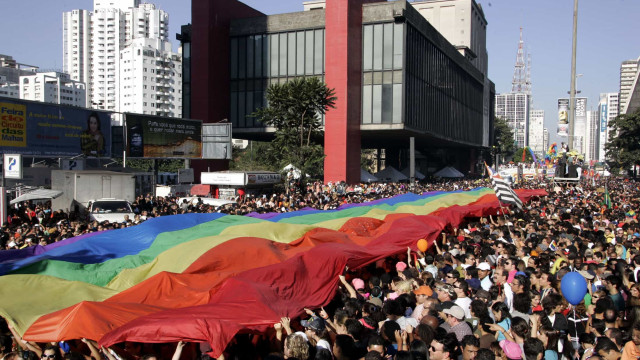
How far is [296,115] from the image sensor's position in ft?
115

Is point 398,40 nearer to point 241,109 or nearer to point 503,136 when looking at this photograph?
point 241,109

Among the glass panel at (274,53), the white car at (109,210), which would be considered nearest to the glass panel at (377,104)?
the glass panel at (274,53)

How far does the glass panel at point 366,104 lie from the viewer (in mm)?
47031

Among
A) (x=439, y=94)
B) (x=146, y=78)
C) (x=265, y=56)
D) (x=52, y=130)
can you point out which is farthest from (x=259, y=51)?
(x=146, y=78)

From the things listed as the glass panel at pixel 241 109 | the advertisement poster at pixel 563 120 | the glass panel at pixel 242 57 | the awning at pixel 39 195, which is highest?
the glass panel at pixel 242 57

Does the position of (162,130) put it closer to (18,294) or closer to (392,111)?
(392,111)

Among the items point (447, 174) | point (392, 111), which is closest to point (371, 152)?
point (447, 174)

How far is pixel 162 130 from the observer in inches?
1382

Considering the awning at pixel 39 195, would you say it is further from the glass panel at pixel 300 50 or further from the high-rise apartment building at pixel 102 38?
the high-rise apartment building at pixel 102 38

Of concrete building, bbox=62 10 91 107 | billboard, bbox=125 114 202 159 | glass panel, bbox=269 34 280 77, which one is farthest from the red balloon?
concrete building, bbox=62 10 91 107

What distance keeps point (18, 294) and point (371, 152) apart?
94.3 m

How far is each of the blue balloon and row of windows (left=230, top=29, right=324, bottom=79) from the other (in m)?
42.7

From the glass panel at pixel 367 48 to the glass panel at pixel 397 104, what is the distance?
3.00 meters

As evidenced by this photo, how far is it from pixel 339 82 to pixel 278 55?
8.50 meters
